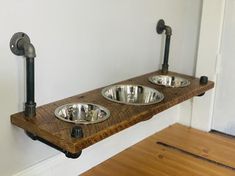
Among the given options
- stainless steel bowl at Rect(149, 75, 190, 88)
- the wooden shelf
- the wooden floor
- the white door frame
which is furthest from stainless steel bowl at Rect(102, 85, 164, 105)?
the white door frame

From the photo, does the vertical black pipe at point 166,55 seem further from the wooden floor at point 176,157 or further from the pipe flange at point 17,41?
the pipe flange at point 17,41

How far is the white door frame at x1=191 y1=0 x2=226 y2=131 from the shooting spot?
5.85 ft

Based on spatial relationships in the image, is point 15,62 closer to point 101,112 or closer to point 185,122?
point 101,112

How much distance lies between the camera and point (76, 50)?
135cm

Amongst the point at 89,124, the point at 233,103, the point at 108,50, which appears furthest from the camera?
the point at 233,103

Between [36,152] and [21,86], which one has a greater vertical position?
[21,86]

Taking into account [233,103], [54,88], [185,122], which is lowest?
[185,122]

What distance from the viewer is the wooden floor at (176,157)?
1501 millimetres

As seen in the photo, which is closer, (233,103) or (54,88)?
(54,88)

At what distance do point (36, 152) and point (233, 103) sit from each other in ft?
3.34

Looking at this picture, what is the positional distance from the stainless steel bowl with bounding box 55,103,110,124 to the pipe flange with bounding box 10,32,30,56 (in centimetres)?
23

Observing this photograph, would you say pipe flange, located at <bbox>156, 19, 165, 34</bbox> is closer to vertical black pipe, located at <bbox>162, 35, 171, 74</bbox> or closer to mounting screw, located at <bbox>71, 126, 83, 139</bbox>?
vertical black pipe, located at <bbox>162, 35, 171, 74</bbox>

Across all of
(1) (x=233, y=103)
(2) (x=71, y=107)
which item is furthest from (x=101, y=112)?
(1) (x=233, y=103)

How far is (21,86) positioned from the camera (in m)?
1.20
